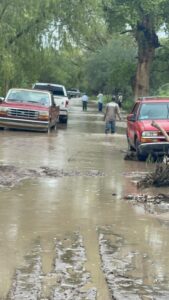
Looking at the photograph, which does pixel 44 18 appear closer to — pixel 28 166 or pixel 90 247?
pixel 28 166

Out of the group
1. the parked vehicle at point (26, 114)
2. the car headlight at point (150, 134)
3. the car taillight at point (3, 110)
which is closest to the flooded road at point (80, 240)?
the car headlight at point (150, 134)

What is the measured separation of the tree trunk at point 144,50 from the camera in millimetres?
41250

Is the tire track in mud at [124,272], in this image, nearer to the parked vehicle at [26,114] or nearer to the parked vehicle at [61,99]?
the parked vehicle at [26,114]

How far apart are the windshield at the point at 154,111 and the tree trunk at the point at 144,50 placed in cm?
2349

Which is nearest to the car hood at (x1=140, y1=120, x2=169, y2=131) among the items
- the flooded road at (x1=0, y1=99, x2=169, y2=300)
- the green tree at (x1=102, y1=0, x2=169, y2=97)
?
the flooded road at (x1=0, y1=99, x2=169, y2=300)

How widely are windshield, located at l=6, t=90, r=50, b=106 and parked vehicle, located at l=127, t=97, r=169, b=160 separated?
27.4 feet

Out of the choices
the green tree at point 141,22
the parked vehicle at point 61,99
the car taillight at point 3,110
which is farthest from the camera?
the green tree at point 141,22

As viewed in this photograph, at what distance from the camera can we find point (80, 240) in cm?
794

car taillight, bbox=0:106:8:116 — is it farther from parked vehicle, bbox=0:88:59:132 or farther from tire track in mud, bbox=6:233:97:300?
tire track in mud, bbox=6:233:97:300

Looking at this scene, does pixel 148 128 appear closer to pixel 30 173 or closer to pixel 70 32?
pixel 30 173

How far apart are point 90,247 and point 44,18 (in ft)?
85.0

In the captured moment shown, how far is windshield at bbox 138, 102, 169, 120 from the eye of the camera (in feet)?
58.4

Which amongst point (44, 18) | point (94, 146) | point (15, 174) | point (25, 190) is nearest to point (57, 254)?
point (25, 190)

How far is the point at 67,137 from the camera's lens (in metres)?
24.6
